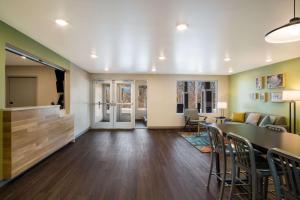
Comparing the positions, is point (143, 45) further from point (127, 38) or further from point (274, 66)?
point (274, 66)

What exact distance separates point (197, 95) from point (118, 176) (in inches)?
232

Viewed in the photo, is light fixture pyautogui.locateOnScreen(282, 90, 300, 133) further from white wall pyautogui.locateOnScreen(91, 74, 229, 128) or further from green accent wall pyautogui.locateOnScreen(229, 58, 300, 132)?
white wall pyautogui.locateOnScreen(91, 74, 229, 128)

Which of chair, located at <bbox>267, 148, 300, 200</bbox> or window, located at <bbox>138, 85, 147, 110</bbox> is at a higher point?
window, located at <bbox>138, 85, 147, 110</bbox>

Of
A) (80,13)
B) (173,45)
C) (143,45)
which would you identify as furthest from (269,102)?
(80,13)

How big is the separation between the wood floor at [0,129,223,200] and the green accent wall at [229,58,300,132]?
2.96m

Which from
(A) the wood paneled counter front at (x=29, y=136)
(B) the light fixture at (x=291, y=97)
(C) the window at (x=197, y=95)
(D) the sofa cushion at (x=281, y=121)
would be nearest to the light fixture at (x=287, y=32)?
(B) the light fixture at (x=291, y=97)

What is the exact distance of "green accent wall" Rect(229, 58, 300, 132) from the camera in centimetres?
480

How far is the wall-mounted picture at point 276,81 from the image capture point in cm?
512

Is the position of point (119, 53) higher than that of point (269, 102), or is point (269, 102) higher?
point (119, 53)

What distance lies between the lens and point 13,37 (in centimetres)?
277

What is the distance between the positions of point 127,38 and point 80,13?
101 centimetres

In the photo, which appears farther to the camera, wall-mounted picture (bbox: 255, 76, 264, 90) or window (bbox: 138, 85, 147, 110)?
window (bbox: 138, 85, 147, 110)

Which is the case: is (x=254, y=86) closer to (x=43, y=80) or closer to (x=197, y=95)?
(x=197, y=95)

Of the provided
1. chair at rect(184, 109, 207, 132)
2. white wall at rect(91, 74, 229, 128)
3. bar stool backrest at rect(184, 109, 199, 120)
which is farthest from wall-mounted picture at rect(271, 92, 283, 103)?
white wall at rect(91, 74, 229, 128)
